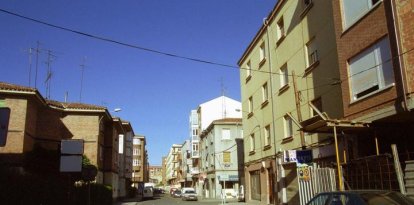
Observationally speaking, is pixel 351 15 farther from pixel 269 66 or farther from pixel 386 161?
pixel 269 66

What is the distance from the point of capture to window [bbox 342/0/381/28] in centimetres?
1413

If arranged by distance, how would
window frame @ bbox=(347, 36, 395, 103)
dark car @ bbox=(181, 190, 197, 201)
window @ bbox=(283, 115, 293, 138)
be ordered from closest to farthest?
window frame @ bbox=(347, 36, 395, 103)
window @ bbox=(283, 115, 293, 138)
dark car @ bbox=(181, 190, 197, 201)

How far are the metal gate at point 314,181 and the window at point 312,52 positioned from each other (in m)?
6.03

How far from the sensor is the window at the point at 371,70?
43.4 ft

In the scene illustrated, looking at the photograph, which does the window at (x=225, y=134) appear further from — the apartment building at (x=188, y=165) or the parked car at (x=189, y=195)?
the apartment building at (x=188, y=165)

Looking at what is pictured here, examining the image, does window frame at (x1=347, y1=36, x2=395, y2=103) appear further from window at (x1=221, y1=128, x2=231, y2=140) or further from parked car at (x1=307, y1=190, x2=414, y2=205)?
window at (x1=221, y1=128, x2=231, y2=140)

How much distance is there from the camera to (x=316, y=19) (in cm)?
2012

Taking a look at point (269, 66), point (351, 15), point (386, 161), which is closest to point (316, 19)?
point (351, 15)

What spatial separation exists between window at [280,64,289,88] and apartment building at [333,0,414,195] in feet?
27.9

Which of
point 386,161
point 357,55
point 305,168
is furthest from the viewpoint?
point 305,168

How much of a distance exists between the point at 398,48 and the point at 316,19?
818 cm

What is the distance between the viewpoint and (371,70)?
14.0 metres

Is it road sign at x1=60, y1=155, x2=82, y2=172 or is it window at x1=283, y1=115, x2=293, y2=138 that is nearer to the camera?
road sign at x1=60, y1=155, x2=82, y2=172

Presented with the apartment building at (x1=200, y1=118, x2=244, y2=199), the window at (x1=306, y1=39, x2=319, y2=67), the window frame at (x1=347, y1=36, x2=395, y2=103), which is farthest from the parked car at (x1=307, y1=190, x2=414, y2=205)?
the apartment building at (x1=200, y1=118, x2=244, y2=199)
